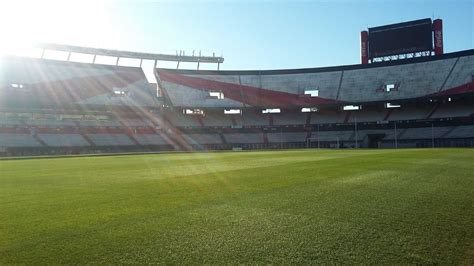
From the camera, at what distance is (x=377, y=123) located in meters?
70.4

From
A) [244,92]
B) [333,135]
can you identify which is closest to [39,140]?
[244,92]

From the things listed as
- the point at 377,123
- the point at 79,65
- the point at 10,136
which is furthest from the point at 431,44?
the point at 10,136

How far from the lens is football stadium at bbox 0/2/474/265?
5.25m

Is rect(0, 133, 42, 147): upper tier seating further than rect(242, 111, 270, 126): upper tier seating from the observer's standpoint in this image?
No

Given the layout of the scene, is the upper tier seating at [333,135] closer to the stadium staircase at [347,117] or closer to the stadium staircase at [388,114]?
the stadium staircase at [347,117]

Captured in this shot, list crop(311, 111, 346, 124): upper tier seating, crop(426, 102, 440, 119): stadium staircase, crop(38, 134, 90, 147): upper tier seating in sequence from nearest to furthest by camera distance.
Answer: crop(38, 134, 90, 147): upper tier seating
crop(426, 102, 440, 119): stadium staircase
crop(311, 111, 346, 124): upper tier seating

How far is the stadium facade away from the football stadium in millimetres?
288

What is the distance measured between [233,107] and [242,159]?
5015 cm

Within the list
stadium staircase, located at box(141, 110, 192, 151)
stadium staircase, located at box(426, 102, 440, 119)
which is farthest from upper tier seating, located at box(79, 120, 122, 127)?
stadium staircase, located at box(426, 102, 440, 119)

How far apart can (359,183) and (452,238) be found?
6.37 meters

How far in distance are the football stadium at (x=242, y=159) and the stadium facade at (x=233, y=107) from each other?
11.3 inches

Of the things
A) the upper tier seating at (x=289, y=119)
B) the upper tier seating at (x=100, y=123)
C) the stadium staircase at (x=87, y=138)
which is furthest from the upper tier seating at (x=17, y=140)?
the upper tier seating at (x=289, y=119)

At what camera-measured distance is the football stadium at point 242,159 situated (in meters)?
5.25

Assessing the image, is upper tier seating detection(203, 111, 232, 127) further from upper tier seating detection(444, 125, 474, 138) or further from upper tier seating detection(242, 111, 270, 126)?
upper tier seating detection(444, 125, 474, 138)
